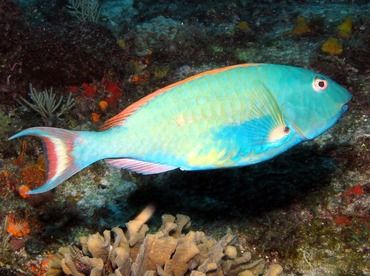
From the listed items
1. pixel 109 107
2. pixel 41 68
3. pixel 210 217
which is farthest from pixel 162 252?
pixel 41 68

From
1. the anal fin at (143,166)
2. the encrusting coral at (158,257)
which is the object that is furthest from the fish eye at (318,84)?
the encrusting coral at (158,257)

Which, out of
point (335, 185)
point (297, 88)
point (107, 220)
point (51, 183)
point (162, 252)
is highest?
point (297, 88)

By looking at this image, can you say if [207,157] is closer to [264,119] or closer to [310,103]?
[264,119]

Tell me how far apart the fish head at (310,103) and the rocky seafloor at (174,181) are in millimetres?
1291

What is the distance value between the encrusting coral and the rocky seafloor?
0.4 inches

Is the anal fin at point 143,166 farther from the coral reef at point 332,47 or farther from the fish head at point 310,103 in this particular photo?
the coral reef at point 332,47

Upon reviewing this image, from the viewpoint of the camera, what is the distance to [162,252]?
A: 3008 mm

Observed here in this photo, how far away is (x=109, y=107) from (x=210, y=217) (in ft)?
8.86

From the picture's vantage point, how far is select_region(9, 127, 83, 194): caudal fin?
6.94 ft

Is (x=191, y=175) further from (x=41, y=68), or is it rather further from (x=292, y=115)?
(x=41, y=68)

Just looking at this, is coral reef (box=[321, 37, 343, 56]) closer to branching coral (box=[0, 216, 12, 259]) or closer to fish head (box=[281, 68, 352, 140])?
fish head (box=[281, 68, 352, 140])

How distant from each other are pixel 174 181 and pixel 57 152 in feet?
9.21

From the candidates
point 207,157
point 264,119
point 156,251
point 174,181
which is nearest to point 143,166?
point 207,157

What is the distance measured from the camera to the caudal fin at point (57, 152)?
212 cm
